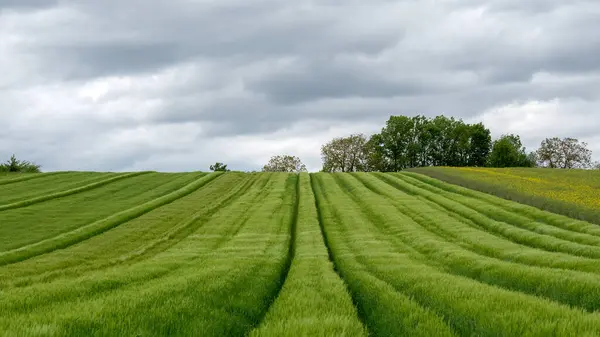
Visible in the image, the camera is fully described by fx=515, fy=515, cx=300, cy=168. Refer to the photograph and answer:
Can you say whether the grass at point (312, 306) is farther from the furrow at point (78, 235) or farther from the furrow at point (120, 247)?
the furrow at point (78, 235)

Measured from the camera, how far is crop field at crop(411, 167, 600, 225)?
42.2m

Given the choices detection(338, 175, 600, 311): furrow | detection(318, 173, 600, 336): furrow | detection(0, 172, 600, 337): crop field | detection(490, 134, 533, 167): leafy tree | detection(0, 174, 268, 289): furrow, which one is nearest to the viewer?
detection(318, 173, 600, 336): furrow

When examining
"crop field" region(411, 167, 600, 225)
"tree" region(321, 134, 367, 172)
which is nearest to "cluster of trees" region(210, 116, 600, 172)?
"tree" region(321, 134, 367, 172)

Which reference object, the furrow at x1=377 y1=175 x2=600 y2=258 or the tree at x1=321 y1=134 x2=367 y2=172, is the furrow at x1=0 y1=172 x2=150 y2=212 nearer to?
the furrow at x1=377 y1=175 x2=600 y2=258

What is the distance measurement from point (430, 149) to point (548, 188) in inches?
3438

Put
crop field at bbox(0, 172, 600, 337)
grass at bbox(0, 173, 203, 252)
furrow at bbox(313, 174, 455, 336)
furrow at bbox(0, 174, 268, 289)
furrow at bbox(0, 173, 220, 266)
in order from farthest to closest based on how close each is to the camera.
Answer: grass at bbox(0, 173, 203, 252) → furrow at bbox(0, 173, 220, 266) → furrow at bbox(0, 174, 268, 289) → furrow at bbox(313, 174, 455, 336) → crop field at bbox(0, 172, 600, 337)

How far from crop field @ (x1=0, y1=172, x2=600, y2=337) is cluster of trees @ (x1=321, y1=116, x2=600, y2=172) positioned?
8517 cm

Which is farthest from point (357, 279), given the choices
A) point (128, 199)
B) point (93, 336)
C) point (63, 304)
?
point (128, 199)

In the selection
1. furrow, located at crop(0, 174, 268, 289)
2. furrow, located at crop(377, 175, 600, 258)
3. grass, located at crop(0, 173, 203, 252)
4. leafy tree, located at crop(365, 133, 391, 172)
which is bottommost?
furrow, located at crop(377, 175, 600, 258)

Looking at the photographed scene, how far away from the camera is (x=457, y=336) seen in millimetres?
9688

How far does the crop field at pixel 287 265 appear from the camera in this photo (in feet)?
33.6

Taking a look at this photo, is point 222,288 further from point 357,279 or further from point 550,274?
point 550,274

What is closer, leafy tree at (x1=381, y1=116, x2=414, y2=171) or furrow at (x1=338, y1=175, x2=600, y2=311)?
furrow at (x1=338, y1=175, x2=600, y2=311)

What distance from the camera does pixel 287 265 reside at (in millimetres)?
22984
